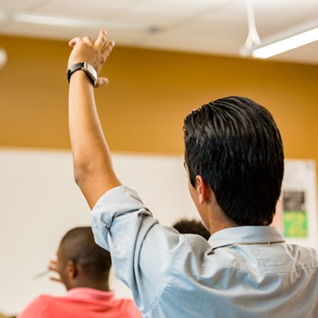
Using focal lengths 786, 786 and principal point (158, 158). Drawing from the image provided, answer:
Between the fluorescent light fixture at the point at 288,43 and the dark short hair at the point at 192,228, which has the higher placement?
the fluorescent light fixture at the point at 288,43

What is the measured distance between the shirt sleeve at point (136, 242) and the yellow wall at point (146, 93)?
4154 millimetres

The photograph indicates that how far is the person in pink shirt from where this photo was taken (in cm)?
246

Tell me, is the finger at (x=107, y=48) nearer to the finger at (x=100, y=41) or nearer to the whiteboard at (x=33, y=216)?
the finger at (x=100, y=41)

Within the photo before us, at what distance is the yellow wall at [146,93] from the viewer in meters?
5.26

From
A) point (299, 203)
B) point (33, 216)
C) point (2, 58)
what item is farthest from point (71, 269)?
point (299, 203)

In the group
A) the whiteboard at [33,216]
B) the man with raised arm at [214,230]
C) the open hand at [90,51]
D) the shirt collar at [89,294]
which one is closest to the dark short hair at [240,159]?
the man with raised arm at [214,230]

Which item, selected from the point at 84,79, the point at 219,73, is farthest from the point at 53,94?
the point at 84,79

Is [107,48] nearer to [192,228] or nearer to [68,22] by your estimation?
[192,228]

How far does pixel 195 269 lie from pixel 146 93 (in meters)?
4.61

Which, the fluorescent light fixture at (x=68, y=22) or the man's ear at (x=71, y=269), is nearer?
the man's ear at (x=71, y=269)

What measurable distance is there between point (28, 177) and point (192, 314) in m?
4.05

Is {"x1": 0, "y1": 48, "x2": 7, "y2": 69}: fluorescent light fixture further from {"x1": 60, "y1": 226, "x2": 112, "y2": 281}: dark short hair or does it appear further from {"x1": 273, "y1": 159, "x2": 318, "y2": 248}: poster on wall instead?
{"x1": 60, "y1": 226, "x2": 112, "y2": 281}: dark short hair

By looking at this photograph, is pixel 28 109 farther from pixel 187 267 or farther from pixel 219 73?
pixel 187 267

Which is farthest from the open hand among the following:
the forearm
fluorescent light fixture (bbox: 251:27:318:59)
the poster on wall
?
the poster on wall
